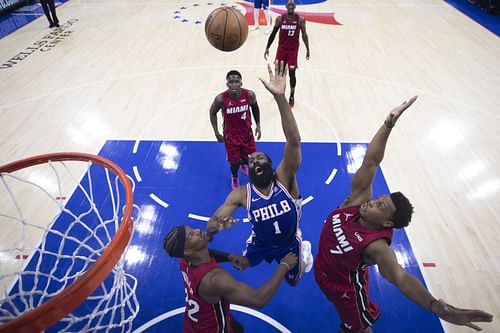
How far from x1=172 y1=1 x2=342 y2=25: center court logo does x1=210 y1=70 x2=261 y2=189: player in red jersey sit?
7.42m

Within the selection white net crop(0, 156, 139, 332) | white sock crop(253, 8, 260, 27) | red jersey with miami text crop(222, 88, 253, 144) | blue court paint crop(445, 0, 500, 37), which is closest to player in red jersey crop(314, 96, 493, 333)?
white net crop(0, 156, 139, 332)

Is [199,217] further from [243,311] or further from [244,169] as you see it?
[243,311]

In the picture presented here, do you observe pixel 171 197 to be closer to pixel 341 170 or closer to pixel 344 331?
pixel 341 170

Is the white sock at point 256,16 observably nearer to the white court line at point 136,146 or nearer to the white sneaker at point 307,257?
the white court line at point 136,146

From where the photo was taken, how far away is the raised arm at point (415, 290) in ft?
6.37

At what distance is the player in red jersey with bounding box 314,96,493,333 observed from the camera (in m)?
2.17

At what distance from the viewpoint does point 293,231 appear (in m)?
3.00

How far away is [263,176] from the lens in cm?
269

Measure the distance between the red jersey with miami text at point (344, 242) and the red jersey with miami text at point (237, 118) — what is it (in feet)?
6.89

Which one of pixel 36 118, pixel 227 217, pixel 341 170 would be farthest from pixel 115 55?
pixel 227 217

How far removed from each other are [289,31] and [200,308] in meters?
5.23

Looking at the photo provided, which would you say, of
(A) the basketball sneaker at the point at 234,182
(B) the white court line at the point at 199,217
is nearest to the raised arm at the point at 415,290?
(B) the white court line at the point at 199,217

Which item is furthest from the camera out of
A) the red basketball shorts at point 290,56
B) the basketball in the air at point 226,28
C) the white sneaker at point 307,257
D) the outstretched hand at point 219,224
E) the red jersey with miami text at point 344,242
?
the red basketball shorts at point 290,56

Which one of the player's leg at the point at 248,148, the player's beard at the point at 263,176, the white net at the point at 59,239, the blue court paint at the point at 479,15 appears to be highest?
the player's beard at the point at 263,176
